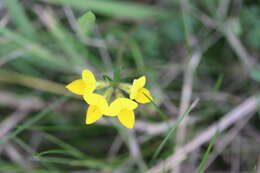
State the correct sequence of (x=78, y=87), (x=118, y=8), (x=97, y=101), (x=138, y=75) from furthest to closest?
(x=118, y=8)
(x=138, y=75)
(x=78, y=87)
(x=97, y=101)

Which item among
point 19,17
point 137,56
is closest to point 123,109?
point 137,56

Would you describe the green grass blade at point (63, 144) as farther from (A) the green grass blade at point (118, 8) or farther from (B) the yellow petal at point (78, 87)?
(A) the green grass blade at point (118, 8)

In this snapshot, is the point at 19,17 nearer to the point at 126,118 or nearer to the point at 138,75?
Answer: the point at 138,75

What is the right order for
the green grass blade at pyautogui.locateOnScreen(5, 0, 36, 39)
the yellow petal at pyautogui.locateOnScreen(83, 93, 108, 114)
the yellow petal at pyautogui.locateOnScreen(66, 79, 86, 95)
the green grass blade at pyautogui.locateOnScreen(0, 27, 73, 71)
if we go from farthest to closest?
the green grass blade at pyautogui.locateOnScreen(5, 0, 36, 39) < the green grass blade at pyautogui.locateOnScreen(0, 27, 73, 71) < the yellow petal at pyautogui.locateOnScreen(66, 79, 86, 95) < the yellow petal at pyautogui.locateOnScreen(83, 93, 108, 114)

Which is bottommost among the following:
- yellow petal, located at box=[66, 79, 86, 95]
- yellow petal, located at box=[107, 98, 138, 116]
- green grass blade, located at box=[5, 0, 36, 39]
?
yellow petal, located at box=[107, 98, 138, 116]

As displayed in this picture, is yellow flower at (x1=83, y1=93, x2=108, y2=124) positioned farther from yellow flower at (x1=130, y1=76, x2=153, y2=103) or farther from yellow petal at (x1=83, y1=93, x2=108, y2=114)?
yellow flower at (x1=130, y1=76, x2=153, y2=103)

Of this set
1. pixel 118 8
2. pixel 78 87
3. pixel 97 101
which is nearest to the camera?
pixel 97 101

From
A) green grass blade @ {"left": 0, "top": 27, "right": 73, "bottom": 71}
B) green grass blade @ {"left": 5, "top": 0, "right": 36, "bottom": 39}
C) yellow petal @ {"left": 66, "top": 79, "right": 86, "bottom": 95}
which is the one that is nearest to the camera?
yellow petal @ {"left": 66, "top": 79, "right": 86, "bottom": 95}

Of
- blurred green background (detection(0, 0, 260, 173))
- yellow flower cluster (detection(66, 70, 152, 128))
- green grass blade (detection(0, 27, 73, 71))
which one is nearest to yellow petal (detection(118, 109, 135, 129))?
yellow flower cluster (detection(66, 70, 152, 128))
